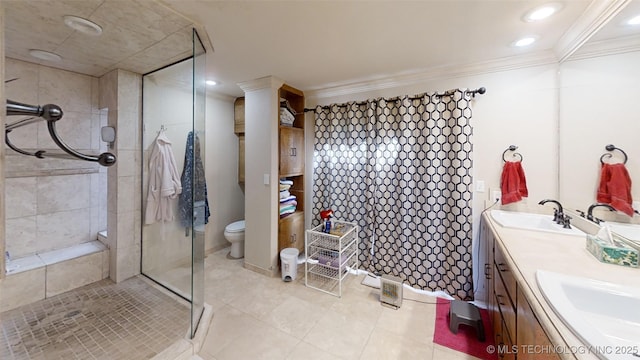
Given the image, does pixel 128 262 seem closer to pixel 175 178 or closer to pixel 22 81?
pixel 175 178

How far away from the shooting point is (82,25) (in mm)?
1661

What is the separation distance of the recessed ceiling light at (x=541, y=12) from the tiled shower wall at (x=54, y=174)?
398 centimetres

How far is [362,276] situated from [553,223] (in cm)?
182

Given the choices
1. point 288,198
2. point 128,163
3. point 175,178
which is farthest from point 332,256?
point 128,163

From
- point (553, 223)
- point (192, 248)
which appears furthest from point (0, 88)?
point (553, 223)

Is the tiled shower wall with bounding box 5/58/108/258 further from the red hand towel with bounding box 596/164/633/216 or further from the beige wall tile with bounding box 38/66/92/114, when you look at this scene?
the red hand towel with bounding box 596/164/633/216

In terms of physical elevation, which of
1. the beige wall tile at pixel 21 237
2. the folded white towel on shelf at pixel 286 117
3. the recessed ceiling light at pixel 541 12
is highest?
the recessed ceiling light at pixel 541 12

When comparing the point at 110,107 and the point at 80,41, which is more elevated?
the point at 80,41

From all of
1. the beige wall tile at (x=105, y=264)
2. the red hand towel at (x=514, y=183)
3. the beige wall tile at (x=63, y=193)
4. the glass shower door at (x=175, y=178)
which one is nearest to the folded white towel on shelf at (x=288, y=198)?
the glass shower door at (x=175, y=178)

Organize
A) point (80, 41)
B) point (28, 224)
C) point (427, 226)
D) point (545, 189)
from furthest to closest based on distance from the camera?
point (427, 226)
point (28, 224)
point (545, 189)
point (80, 41)

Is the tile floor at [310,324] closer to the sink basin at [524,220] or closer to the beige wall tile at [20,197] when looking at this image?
the sink basin at [524,220]

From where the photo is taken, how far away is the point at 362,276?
2791 millimetres

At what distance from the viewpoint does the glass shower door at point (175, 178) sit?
2.01 m

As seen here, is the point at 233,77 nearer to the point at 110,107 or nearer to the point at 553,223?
the point at 110,107
